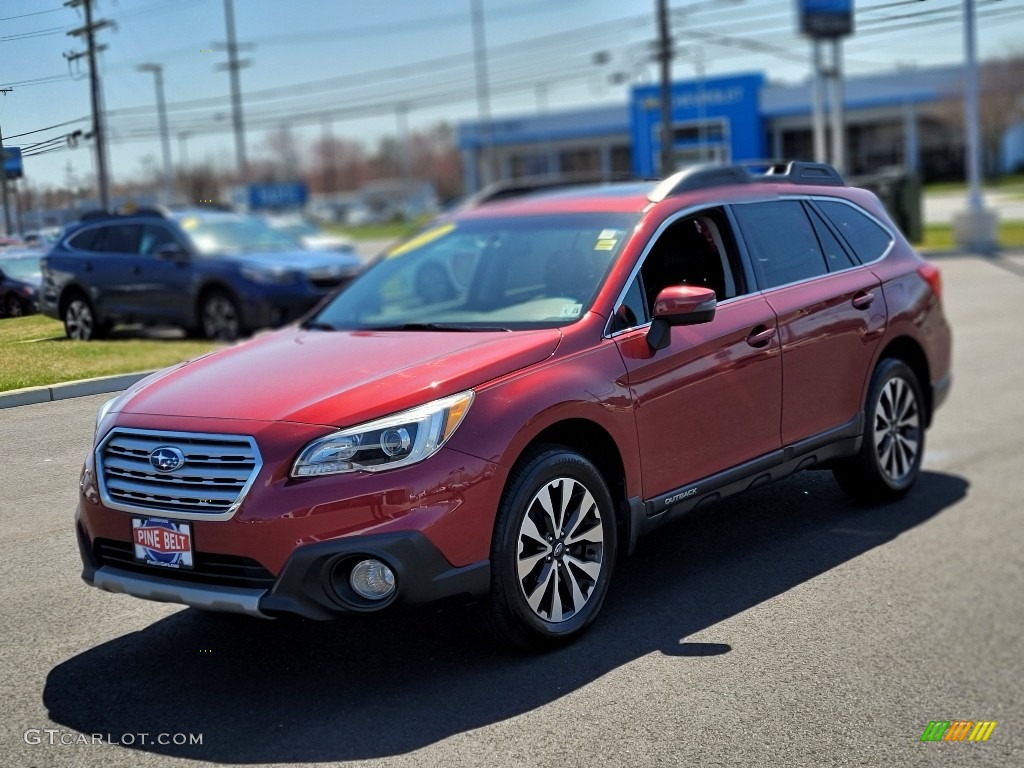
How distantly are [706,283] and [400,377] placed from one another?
5.71 ft

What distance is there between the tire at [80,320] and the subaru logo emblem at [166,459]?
71 cm

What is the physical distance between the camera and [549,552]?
4465 mm

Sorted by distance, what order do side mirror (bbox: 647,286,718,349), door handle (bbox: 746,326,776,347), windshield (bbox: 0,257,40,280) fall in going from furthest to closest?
door handle (bbox: 746,326,776,347) < side mirror (bbox: 647,286,718,349) < windshield (bbox: 0,257,40,280)

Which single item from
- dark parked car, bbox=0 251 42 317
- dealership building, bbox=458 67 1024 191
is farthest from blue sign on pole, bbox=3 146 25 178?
dealership building, bbox=458 67 1024 191

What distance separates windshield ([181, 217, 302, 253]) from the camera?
1299 centimetres

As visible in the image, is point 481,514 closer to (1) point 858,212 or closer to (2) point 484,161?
(1) point 858,212

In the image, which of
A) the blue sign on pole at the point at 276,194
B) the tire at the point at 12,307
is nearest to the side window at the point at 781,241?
the tire at the point at 12,307

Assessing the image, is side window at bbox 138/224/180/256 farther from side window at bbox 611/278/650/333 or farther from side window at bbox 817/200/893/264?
side window at bbox 817/200/893/264

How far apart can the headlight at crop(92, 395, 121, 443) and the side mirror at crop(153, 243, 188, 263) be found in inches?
151

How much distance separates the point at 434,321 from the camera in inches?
210

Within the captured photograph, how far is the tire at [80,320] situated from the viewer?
14.5ft

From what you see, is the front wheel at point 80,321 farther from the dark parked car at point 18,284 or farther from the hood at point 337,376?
the hood at point 337,376

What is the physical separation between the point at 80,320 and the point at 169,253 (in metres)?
4.46

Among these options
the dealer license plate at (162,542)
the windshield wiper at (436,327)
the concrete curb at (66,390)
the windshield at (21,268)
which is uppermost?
the windshield at (21,268)
